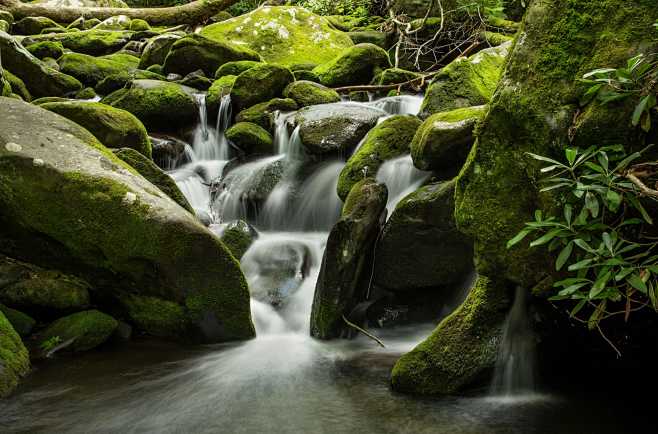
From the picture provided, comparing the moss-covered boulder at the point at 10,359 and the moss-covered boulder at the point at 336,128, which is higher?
the moss-covered boulder at the point at 336,128

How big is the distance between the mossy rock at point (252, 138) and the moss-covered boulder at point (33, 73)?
4.59 m

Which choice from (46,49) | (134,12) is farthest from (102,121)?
(134,12)

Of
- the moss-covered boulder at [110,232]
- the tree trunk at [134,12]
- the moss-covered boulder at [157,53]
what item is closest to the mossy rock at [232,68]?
the moss-covered boulder at [157,53]

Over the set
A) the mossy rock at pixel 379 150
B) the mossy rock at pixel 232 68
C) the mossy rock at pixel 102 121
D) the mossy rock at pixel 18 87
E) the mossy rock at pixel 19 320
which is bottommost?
the mossy rock at pixel 19 320

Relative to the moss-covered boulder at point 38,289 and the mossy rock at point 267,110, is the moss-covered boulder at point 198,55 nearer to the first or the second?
the mossy rock at point 267,110

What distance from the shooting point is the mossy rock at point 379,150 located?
7.68 meters

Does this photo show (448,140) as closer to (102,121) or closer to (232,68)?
(102,121)

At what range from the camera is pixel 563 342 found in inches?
169

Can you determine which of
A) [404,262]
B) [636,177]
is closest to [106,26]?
[404,262]

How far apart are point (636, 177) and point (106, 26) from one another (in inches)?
811

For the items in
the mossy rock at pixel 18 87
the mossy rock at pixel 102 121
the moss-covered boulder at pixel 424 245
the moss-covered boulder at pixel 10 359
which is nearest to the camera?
the moss-covered boulder at pixel 10 359

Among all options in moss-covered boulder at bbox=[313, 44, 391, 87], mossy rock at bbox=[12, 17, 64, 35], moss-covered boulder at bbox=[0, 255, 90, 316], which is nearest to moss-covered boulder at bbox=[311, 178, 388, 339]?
moss-covered boulder at bbox=[0, 255, 90, 316]

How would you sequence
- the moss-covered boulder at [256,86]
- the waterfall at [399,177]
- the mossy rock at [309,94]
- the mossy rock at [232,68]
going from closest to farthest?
the waterfall at [399,177] → the mossy rock at [309,94] → the moss-covered boulder at [256,86] → the mossy rock at [232,68]

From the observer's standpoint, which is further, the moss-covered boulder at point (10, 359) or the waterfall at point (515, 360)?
the moss-covered boulder at point (10, 359)
